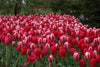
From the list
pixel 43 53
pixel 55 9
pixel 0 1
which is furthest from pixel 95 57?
pixel 55 9

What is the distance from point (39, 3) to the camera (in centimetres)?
3753

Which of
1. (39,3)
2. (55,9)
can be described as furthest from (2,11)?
(39,3)

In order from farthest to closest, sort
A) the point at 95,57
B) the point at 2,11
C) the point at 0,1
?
the point at 2,11 → the point at 0,1 → the point at 95,57

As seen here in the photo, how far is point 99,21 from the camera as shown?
9055 millimetres

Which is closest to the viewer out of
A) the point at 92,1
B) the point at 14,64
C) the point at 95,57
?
the point at 95,57

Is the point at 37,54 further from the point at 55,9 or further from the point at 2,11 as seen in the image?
the point at 55,9

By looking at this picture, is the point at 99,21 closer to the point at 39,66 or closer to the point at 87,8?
the point at 87,8

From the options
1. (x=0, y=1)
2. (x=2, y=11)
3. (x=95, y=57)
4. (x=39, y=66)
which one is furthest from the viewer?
(x=2, y=11)

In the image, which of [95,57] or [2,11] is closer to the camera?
[95,57]

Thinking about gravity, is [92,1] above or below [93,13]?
above

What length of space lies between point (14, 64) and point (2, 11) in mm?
10485

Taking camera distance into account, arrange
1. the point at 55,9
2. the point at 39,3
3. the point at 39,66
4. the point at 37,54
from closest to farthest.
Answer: the point at 37,54
the point at 39,66
the point at 55,9
the point at 39,3

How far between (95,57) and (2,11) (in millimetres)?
11709

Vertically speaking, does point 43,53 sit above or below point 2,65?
above
